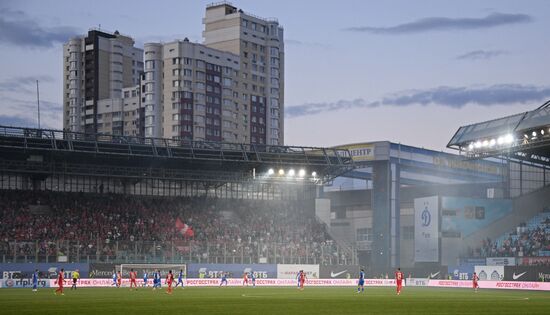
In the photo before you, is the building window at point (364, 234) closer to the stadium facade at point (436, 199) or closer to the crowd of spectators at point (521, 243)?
the stadium facade at point (436, 199)

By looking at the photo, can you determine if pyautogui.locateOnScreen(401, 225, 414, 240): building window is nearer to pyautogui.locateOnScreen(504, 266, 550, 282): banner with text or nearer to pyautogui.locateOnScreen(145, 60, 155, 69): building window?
pyautogui.locateOnScreen(504, 266, 550, 282): banner with text

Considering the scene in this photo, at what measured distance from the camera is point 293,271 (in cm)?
8475

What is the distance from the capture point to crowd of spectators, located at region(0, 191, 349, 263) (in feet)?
252

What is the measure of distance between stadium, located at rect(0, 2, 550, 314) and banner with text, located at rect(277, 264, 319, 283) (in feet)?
0.39

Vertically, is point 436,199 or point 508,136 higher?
point 508,136

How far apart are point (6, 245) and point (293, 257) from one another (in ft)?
92.8

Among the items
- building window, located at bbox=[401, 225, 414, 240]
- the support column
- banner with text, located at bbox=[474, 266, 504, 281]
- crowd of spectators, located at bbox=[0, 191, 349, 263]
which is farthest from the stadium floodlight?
building window, located at bbox=[401, 225, 414, 240]

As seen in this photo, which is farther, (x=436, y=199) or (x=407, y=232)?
(x=407, y=232)

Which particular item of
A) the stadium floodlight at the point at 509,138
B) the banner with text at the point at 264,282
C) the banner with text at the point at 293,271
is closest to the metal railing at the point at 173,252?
the banner with text at the point at 293,271

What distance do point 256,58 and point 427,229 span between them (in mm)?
92287

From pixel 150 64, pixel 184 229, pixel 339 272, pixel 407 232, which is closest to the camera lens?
pixel 184 229

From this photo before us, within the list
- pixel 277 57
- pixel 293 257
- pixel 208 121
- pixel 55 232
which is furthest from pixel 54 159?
pixel 277 57

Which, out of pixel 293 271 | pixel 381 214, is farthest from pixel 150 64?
pixel 293 271

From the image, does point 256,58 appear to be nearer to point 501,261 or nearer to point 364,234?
point 364,234
